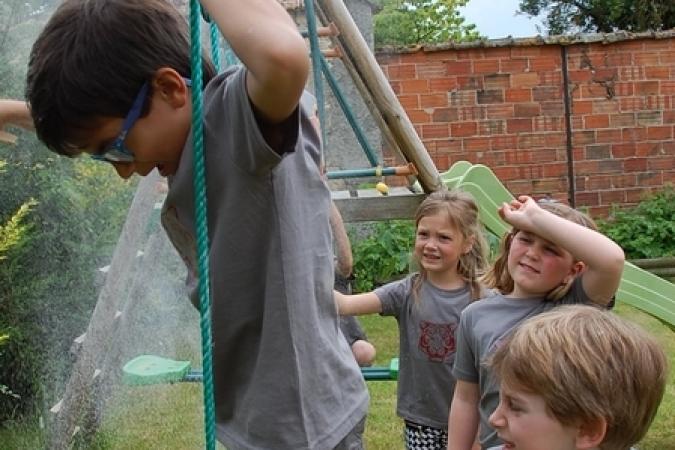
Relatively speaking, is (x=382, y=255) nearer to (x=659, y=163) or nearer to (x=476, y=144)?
(x=476, y=144)

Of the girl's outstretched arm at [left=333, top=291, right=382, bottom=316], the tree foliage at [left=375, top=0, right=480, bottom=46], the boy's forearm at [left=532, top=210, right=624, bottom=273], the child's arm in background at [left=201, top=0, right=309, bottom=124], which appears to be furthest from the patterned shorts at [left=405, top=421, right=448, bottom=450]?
the tree foliage at [left=375, top=0, right=480, bottom=46]

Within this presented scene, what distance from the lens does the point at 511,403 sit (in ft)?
4.81

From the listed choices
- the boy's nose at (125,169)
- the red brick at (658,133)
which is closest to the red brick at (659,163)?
the red brick at (658,133)

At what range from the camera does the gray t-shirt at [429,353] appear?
278cm

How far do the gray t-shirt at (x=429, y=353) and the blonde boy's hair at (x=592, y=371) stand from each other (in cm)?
130

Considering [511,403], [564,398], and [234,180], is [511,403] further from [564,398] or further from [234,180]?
[234,180]

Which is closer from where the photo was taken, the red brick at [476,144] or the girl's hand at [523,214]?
the girl's hand at [523,214]

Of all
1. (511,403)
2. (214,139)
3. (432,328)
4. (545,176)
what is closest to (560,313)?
(511,403)

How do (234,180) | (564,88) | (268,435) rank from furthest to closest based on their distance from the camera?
(564,88)
(268,435)
(234,180)

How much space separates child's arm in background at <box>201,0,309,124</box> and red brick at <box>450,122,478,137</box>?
249 inches

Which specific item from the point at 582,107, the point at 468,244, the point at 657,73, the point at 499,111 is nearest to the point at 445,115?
the point at 499,111

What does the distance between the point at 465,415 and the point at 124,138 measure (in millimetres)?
1252

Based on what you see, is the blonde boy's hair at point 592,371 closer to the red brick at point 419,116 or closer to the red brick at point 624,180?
the red brick at point 419,116

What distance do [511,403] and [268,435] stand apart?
392 millimetres
